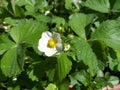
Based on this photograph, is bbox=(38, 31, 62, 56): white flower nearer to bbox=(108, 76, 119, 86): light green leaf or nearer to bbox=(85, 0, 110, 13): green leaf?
bbox=(85, 0, 110, 13): green leaf

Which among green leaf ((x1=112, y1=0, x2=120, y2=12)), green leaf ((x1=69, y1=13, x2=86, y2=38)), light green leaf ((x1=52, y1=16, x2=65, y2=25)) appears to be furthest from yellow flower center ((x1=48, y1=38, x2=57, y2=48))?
green leaf ((x1=112, y1=0, x2=120, y2=12))

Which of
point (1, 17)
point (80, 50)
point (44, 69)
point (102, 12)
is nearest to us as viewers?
point (80, 50)

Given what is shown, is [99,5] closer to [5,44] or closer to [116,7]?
[116,7]

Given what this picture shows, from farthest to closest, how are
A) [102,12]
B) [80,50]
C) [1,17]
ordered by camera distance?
[1,17]
[102,12]
[80,50]

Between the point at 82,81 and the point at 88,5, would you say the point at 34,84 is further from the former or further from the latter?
the point at 88,5

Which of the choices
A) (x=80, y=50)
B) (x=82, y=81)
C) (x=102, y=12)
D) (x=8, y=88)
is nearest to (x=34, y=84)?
(x=8, y=88)

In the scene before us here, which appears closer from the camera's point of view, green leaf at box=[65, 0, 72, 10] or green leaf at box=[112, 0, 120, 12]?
green leaf at box=[112, 0, 120, 12]
